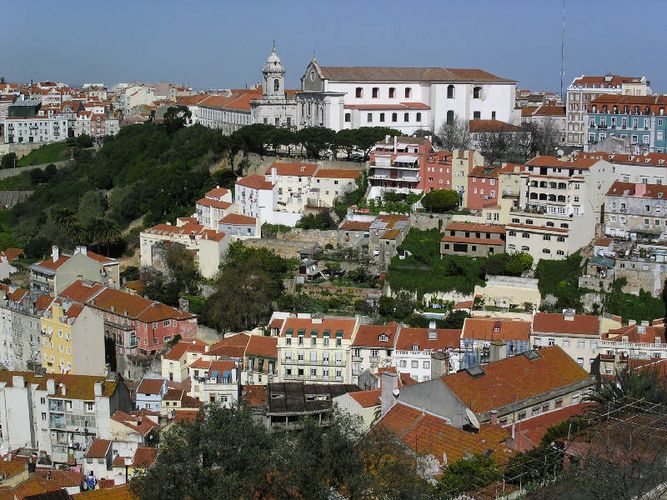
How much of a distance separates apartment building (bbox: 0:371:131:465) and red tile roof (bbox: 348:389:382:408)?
6891 mm

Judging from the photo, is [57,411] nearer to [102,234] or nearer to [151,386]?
[151,386]

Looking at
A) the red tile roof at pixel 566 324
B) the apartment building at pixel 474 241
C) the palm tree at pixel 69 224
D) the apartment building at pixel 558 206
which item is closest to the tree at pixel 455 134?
the apartment building at pixel 558 206

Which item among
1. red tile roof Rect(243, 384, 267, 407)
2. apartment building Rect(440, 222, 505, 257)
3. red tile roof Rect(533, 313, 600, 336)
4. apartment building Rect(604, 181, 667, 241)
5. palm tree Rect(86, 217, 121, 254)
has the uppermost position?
apartment building Rect(604, 181, 667, 241)

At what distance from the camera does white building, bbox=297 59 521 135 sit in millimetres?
44594

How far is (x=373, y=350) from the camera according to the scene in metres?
26.8

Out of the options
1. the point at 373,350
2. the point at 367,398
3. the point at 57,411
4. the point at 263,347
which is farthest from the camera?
the point at 263,347

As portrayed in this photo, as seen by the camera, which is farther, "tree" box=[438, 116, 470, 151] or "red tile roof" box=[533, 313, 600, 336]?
"tree" box=[438, 116, 470, 151]

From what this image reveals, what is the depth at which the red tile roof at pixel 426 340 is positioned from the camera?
2631 centimetres

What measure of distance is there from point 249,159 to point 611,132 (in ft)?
50.9

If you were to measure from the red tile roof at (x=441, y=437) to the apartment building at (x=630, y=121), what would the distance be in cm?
2397

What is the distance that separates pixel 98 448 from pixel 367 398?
20.5 feet

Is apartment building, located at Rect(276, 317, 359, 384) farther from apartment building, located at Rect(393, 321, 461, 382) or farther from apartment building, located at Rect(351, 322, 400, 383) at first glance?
apartment building, located at Rect(393, 321, 461, 382)

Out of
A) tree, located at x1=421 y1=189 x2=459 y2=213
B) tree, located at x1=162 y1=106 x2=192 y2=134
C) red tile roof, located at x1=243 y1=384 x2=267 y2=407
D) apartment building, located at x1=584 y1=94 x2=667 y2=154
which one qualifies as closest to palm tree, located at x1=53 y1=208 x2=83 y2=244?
tree, located at x1=162 y1=106 x2=192 y2=134

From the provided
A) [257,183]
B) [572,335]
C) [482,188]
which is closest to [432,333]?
[572,335]
